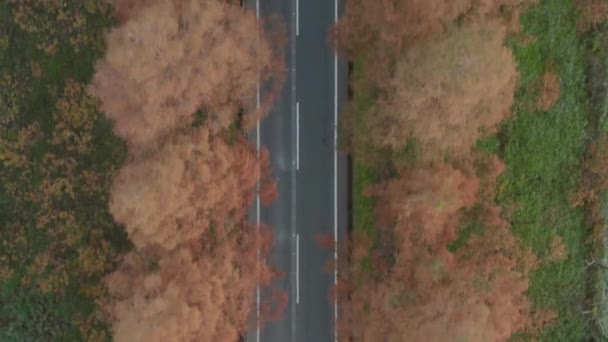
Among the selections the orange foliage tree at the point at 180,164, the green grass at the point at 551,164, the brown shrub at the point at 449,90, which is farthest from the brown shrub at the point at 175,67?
the green grass at the point at 551,164

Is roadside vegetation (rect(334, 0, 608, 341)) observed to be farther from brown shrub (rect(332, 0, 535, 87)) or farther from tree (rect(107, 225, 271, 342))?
tree (rect(107, 225, 271, 342))

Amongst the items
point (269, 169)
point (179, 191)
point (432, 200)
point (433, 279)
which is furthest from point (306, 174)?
point (179, 191)

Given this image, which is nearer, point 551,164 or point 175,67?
point 175,67

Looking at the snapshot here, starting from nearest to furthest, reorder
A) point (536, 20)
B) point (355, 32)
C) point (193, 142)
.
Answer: point (193, 142) < point (355, 32) < point (536, 20)

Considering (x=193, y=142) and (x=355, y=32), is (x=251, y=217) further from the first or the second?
(x=355, y=32)

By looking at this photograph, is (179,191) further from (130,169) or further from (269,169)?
(269,169)

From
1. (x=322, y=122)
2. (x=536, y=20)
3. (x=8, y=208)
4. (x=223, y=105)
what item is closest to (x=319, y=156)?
(x=322, y=122)
